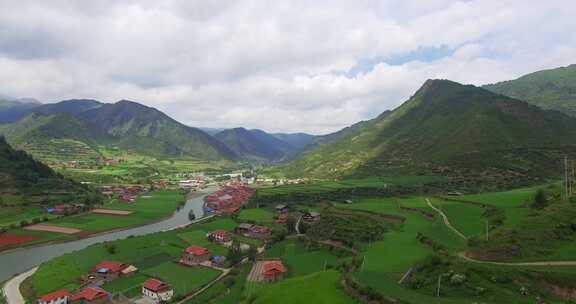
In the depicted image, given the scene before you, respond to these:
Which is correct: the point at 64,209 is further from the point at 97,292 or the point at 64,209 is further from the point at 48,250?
the point at 97,292

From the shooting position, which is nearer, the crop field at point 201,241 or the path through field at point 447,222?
the path through field at point 447,222

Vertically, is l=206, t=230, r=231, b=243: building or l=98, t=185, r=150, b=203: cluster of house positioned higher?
l=98, t=185, r=150, b=203: cluster of house

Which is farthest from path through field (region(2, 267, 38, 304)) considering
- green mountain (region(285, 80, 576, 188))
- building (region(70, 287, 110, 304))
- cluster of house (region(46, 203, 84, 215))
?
green mountain (region(285, 80, 576, 188))

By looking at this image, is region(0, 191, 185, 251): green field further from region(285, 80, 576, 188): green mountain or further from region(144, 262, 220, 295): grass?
region(285, 80, 576, 188): green mountain

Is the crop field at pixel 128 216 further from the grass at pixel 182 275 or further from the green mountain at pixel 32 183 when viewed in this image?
the grass at pixel 182 275

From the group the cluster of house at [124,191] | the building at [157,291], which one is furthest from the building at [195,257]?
the cluster of house at [124,191]

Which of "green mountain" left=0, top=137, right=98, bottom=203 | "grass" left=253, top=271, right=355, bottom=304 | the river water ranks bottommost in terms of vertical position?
the river water
